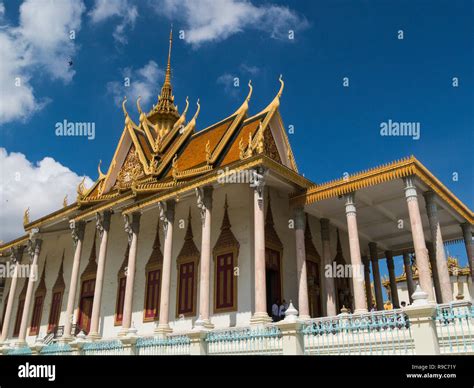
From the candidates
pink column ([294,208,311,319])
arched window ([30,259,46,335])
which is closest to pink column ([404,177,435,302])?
pink column ([294,208,311,319])

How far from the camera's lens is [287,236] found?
16062 millimetres

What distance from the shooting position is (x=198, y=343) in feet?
32.4

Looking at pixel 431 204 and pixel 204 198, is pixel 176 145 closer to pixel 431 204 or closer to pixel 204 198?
pixel 204 198

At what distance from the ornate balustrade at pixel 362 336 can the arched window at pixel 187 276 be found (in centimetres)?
755

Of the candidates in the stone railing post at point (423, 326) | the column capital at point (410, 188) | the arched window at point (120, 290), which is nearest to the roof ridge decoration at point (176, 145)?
the arched window at point (120, 290)

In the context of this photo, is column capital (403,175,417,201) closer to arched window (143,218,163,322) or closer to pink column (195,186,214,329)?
pink column (195,186,214,329)

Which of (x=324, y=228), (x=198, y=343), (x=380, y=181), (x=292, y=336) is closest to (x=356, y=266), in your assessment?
(x=380, y=181)

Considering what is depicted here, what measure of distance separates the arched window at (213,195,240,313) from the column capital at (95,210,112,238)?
5.48 meters

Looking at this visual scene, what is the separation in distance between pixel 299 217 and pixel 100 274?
8203 mm

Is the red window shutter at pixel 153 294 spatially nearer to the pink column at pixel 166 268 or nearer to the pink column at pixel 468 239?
the pink column at pixel 166 268

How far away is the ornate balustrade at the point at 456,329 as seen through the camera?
6.82 m

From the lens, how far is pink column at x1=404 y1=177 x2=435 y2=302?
37.5 ft
